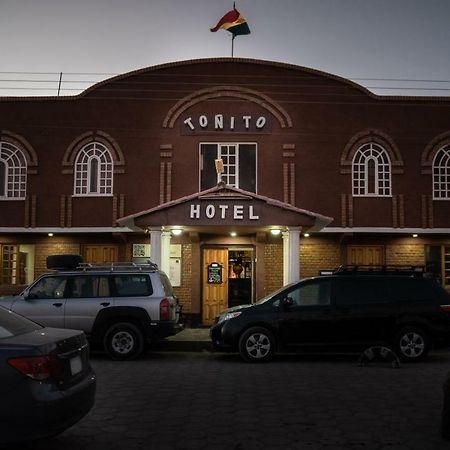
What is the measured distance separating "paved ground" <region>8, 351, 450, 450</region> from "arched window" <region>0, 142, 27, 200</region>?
929 centimetres

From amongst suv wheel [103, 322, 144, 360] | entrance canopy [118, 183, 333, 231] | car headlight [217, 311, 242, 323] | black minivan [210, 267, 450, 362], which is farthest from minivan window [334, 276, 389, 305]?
suv wheel [103, 322, 144, 360]

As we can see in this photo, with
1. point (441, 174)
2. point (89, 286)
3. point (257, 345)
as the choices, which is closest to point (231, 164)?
point (441, 174)

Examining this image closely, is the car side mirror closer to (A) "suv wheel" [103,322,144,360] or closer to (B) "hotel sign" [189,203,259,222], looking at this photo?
(A) "suv wheel" [103,322,144,360]

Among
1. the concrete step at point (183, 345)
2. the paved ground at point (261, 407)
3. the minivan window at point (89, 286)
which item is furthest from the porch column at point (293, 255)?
the minivan window at point (89, 286)

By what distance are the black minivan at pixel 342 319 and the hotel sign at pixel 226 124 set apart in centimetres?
791

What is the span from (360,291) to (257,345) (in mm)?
2402

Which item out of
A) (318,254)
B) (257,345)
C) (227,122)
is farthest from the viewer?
(227,122)

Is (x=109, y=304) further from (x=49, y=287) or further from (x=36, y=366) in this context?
(x=36, y=366)

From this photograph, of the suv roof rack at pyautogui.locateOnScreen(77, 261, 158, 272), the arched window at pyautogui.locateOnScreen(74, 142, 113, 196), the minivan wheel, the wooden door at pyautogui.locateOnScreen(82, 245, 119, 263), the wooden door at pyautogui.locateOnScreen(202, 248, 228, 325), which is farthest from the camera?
the wooden door at pyautogui.locateOnScreen(82, 245, 119, 263)

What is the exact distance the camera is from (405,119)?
19.0m

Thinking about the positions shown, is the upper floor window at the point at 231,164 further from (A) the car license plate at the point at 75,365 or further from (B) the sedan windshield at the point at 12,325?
(A) the car license plate at the point at 75,365

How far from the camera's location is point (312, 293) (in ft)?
39.7

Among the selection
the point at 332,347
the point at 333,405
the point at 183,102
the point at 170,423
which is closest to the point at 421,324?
the point at 332,347

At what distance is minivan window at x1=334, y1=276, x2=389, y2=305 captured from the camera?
1209cm
